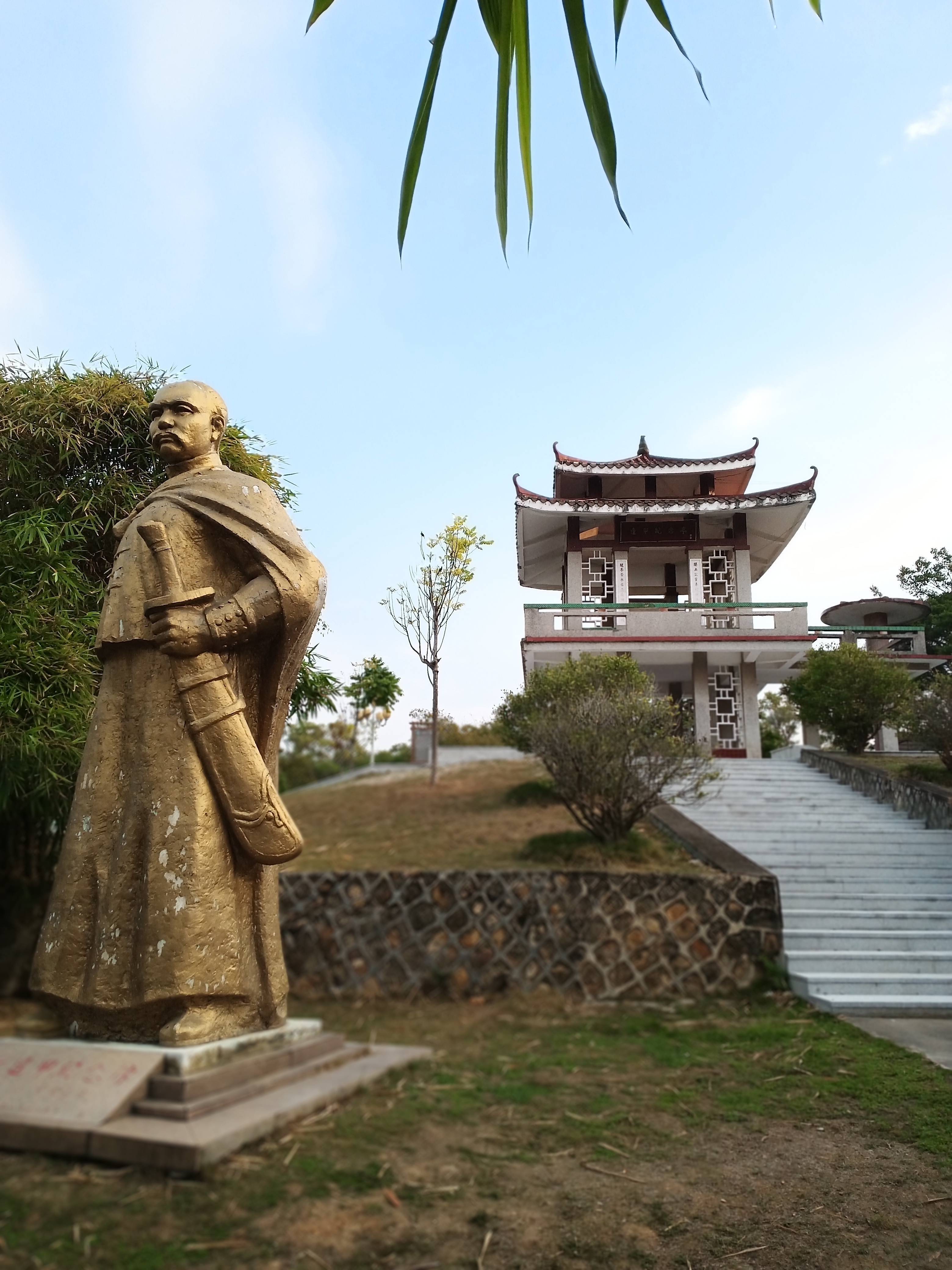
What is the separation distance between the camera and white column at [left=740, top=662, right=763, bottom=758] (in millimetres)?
17266

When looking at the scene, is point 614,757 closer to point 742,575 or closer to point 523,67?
point 523,67

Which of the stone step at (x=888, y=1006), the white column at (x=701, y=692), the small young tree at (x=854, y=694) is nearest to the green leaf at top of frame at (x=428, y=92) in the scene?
the stone step at (x=888, y=1006)

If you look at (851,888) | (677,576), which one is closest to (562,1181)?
(851,888)

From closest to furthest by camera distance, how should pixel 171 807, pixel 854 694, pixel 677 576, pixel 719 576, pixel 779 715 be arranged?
pixel 171 807
pixel 854 694
pixel 719 576
pixel 677 576
pixel 779 715

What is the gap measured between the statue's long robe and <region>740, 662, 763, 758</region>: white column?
15311 millimetres

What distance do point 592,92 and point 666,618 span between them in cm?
1621

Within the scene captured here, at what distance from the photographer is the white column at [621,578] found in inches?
731

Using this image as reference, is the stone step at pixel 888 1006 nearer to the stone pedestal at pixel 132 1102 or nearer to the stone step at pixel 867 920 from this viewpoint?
the stone step at pixel 867 920

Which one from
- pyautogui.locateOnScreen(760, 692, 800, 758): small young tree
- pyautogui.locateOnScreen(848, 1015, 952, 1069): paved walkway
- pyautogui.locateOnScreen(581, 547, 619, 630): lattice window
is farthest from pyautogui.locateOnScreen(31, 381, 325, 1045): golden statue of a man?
pyautogui.locateOnScreen(760, 692, 800, 758): small young tree

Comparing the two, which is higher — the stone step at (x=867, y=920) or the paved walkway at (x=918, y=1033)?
the stone step at (x=867, y=920)

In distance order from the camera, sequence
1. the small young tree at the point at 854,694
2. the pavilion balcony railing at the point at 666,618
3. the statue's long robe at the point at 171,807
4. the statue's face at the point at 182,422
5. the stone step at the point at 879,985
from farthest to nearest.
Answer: the pavilion balcony railing at the point at 666,618
the small young tree at the point at 854,694
the stone step at the point at 879,985
the statue's face at the point at 182,422
the statue's long robe at the point at 171,807

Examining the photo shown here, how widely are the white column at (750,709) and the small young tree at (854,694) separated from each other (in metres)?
1.36

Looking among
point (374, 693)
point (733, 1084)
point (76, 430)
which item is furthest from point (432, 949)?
point (374, 693)

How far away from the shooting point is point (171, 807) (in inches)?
110
